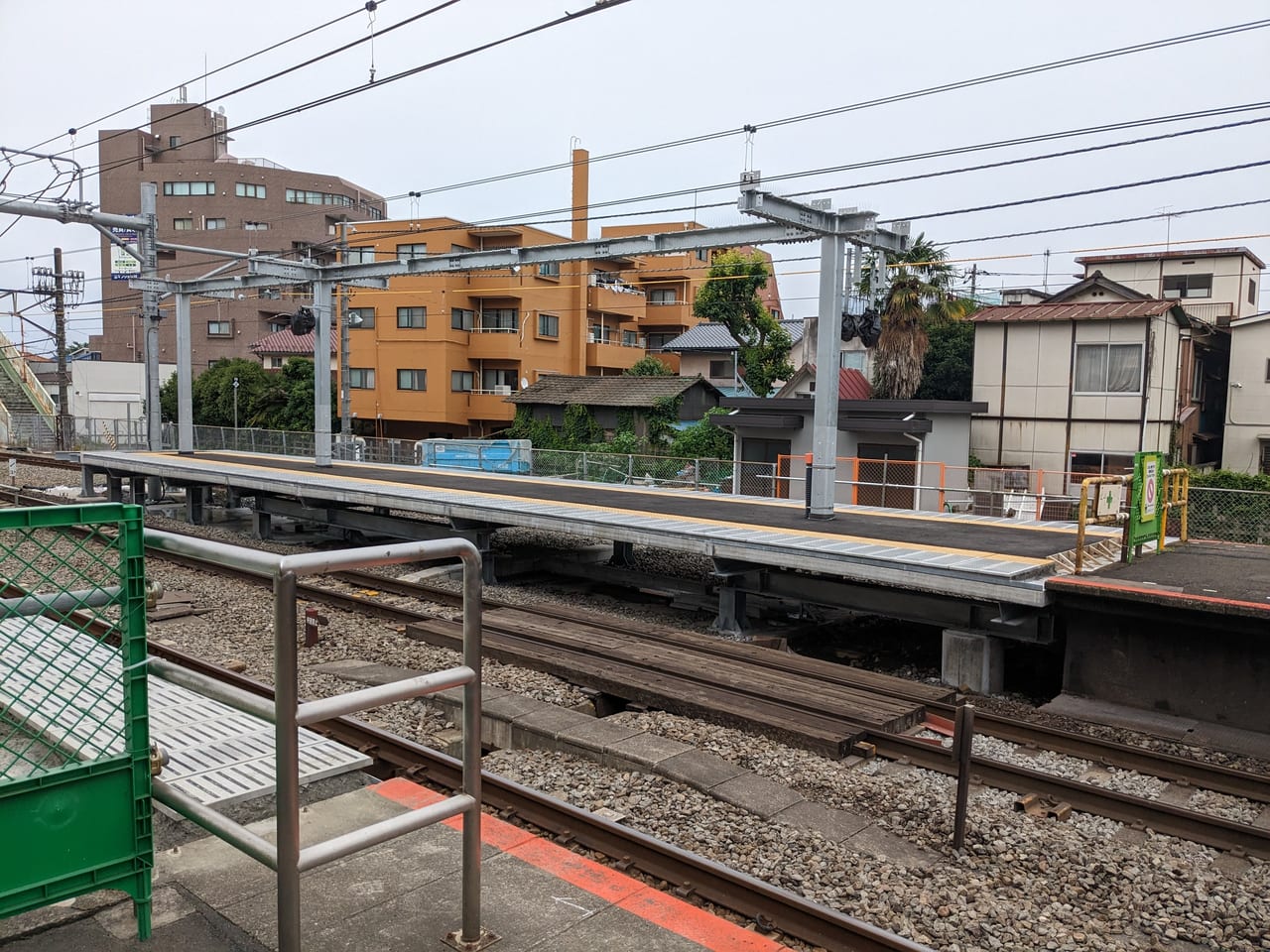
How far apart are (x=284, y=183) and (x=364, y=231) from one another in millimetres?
27669

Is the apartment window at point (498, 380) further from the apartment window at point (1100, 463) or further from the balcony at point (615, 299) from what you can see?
the apartment window at point (1100, 463)

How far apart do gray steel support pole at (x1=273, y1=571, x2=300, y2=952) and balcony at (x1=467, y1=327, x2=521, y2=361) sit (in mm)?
42488

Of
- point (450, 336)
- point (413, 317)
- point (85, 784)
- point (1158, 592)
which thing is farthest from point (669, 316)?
point (85, 784)

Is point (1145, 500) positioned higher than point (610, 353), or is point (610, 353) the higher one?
point (610, 353)

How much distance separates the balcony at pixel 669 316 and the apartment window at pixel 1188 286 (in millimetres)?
28193

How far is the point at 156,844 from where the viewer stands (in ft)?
14.8

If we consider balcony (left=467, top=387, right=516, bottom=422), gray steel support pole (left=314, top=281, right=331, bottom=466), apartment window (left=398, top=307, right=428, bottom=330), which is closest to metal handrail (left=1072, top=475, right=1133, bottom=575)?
gray steel support pole (left=314, top=281, right=331, bottom=466)

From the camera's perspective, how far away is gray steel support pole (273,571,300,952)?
2887 mm

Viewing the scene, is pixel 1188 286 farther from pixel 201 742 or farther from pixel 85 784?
pixel 85 784

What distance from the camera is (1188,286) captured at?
35.1 metres

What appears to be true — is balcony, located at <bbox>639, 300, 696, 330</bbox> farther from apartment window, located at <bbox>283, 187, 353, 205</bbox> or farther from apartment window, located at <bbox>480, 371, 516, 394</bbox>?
apartment window, located at <bbox>283, 187, 353, 205</bbox>

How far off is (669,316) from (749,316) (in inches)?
700

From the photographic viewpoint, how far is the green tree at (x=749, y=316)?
131 ft

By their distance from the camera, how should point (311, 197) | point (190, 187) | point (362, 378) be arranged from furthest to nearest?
point (311, 197)
point (190, 187)
point (362, 378)
